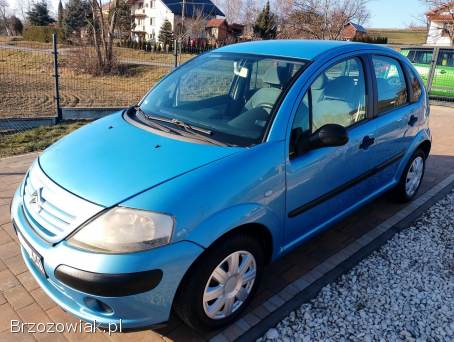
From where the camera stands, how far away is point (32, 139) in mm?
6113

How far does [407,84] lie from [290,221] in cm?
228

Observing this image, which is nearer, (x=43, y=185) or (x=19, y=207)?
(x=43, y=185)

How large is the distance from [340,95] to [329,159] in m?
0.60

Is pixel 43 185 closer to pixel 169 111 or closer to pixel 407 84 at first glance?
pixel 169 111

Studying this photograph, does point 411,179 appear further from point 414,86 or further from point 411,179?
point 414,86

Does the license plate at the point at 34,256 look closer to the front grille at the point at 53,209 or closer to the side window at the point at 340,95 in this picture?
the front grille at the point at 53,209

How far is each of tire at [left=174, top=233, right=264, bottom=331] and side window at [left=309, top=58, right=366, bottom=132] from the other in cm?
104

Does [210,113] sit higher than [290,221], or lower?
higher

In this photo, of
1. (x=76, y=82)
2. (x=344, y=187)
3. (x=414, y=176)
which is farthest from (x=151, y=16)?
(x=344, y=187)

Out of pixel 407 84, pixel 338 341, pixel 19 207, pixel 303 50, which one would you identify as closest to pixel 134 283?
pixel 19 207

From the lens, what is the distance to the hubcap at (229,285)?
2252 mm

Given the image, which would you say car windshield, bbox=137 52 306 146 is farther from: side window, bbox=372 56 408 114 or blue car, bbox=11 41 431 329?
side window, bbox=372 56 408 114

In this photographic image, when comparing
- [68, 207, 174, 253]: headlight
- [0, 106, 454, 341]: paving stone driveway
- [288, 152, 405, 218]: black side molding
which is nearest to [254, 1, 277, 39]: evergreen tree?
[0, 106, 454, 341]: paving stone driveway

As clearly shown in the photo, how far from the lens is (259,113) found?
265 cm
